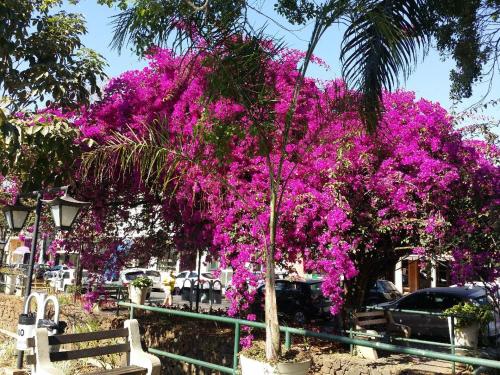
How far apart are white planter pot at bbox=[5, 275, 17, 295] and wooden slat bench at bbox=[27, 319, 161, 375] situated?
1342 centimetres

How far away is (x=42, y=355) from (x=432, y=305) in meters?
10.9

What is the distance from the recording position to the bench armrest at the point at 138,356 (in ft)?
18.3

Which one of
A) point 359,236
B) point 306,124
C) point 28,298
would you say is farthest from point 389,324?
point 28,298

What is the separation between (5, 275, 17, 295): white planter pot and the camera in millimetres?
17744

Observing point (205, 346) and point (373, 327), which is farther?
point (373, 327)

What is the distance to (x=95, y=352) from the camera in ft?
17.5

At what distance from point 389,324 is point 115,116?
23.0 ft

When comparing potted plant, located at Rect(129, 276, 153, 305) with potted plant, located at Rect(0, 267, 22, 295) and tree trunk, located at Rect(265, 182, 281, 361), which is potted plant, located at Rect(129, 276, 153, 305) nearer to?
potted plant, located at Rect(0, 267, 22, 295)

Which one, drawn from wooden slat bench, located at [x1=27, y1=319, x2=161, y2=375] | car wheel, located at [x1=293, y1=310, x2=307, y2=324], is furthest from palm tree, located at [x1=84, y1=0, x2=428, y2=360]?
car wheel, located at [x1=293, y1=310, x2=307, y2=324]

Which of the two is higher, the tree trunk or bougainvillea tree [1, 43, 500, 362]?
bougainvillea tree [1, 43, 500, 362]

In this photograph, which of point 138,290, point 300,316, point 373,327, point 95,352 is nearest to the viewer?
point 95,352

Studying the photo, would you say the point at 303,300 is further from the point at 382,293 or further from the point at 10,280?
the point at 10,280

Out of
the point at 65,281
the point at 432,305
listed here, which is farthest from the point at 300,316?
the point at 65,281

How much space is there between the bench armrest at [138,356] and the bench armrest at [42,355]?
96 centimetres
